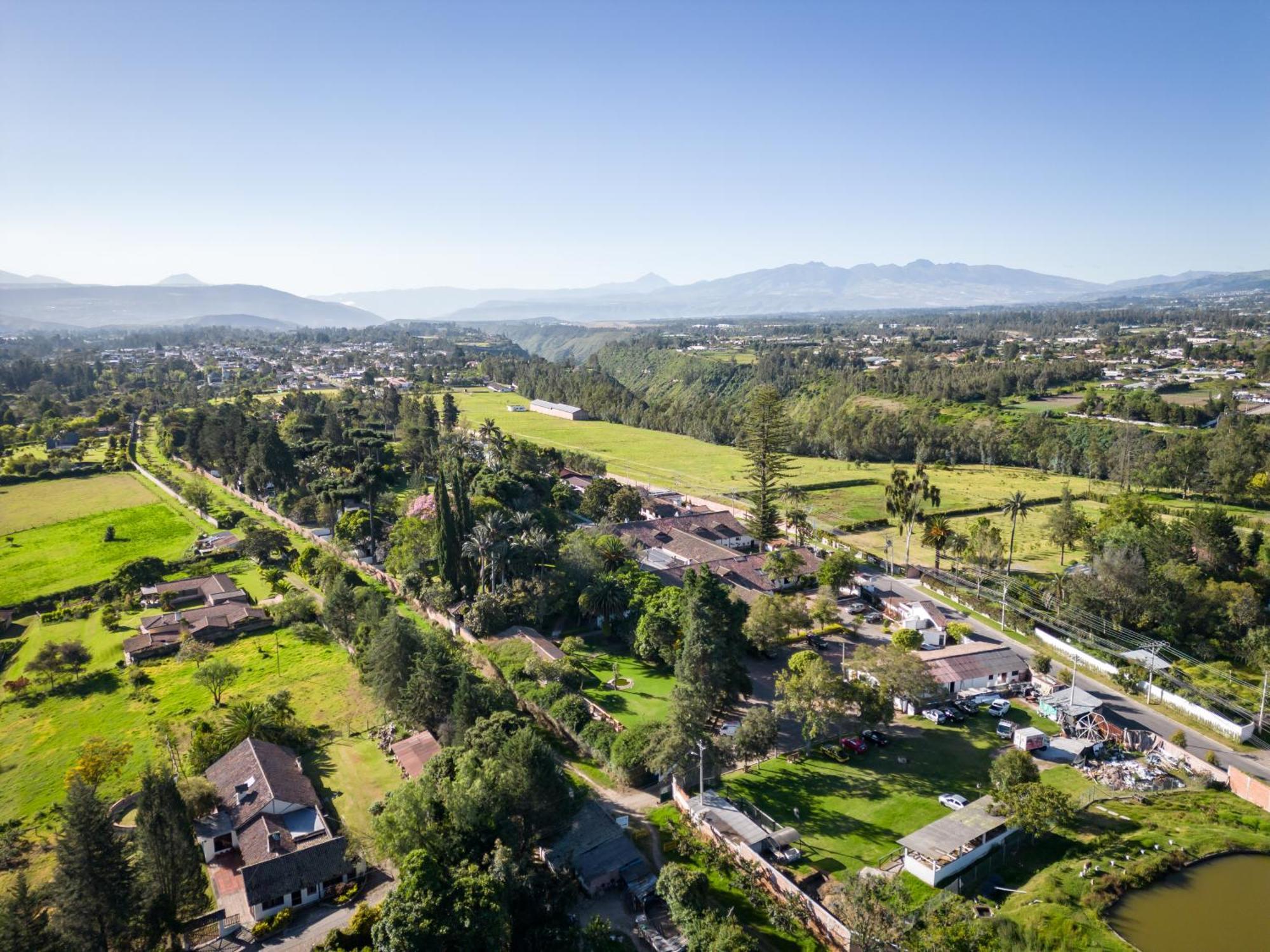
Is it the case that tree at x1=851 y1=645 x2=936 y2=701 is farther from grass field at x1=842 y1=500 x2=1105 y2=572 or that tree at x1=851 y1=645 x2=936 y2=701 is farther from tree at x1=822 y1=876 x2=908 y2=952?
grass field at x1=842 y1=500 x2=1105 y2=572

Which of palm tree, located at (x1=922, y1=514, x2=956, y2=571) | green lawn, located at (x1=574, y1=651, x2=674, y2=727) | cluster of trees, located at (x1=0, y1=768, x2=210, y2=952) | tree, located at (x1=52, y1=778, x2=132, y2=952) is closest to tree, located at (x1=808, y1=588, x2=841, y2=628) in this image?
green lawn, located at (x1=574, y1=651, x2=674, y2=727)

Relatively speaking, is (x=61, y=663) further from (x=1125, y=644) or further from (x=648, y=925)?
(x=1125, y=644)

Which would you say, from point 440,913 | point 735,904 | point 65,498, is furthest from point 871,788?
point 65,498

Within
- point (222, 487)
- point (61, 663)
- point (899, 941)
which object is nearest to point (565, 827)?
point (899, 941)

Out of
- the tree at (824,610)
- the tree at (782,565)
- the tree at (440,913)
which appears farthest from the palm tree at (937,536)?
the tree at (440,913)

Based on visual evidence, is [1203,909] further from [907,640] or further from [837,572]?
[837,572]
